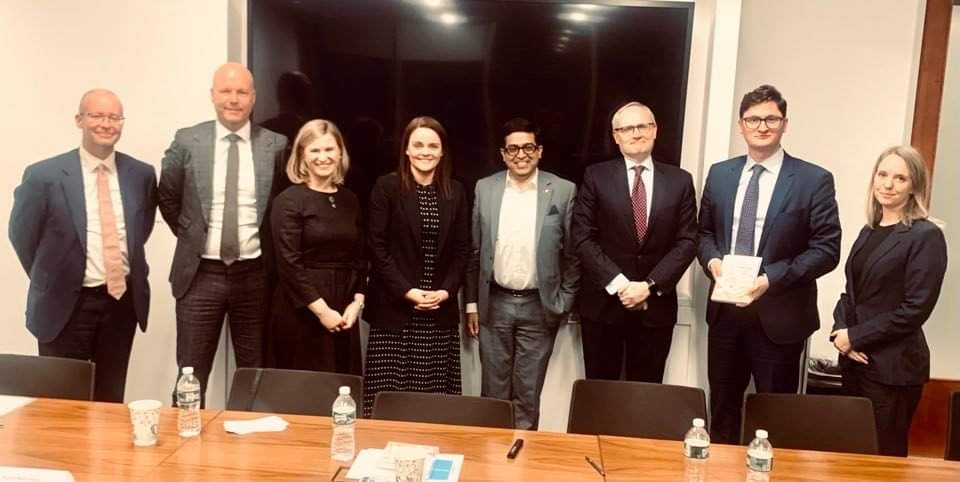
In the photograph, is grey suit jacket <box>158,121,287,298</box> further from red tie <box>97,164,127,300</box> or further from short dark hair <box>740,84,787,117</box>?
short dark hair <box>740,84,787,117</box>

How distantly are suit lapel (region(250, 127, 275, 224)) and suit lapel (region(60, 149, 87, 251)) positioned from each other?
707 millimetres

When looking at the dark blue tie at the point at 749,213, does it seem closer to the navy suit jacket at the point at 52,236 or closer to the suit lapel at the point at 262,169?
the suit lapel at the point at 262,169

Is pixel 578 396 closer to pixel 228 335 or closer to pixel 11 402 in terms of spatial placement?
pixel 11 402

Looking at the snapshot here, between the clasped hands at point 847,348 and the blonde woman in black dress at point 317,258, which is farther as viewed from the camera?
the blonde woman in black dress at point 317,258

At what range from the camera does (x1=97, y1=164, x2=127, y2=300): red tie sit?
3.21 meters

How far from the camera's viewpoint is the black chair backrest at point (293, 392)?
2.57 meters

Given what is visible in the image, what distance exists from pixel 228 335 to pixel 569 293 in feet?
5.98

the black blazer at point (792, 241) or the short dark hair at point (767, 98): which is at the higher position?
the short dark hair at point (767, 98)

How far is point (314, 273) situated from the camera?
11.2ft

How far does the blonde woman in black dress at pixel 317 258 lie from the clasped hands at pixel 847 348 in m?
2.07

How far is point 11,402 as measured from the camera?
232 centimetres

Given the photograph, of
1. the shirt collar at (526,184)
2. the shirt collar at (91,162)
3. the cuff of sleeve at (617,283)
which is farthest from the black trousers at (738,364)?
the shirt collar at (91,162)

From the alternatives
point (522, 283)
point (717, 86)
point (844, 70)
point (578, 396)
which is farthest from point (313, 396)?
point (844, 70)

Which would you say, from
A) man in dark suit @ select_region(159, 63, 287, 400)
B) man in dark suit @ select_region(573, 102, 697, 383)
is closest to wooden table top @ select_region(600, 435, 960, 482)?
man in dark suit @ select_region(573, 102, 697, 383)
